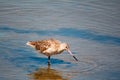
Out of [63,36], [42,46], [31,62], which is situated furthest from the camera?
[63,36]

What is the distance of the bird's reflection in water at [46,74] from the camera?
11.7 metres

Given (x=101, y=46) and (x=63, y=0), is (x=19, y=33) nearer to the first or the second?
(x=101, y=46)

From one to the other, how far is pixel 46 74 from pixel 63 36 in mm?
3134

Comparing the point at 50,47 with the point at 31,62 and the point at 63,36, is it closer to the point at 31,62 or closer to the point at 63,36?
the point at 31,62

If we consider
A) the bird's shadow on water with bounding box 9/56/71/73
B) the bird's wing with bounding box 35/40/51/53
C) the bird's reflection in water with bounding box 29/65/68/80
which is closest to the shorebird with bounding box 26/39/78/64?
the bird's wing with bounding box 35/40/51/53

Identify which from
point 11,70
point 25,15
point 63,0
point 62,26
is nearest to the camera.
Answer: point 11,70

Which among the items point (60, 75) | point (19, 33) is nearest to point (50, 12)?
point (19, 33)

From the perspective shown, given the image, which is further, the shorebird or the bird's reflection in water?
the shorebird

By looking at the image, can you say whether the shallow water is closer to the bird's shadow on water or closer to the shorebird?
the bird's shadow on water

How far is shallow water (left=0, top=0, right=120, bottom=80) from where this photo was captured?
12008mm

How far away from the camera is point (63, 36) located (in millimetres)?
14898

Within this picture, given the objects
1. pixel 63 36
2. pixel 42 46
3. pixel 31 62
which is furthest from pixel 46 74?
pixel 63 36

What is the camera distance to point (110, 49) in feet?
45.4

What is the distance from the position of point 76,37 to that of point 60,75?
10.5 feet
